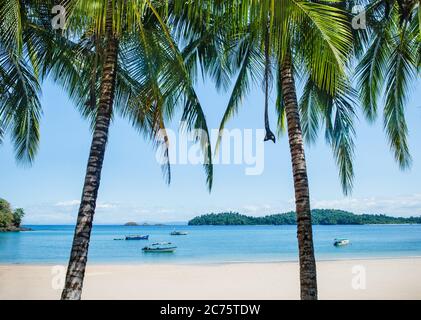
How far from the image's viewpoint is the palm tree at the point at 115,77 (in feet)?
15.6

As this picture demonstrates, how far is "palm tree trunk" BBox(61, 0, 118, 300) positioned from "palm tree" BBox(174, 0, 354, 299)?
1.08 m

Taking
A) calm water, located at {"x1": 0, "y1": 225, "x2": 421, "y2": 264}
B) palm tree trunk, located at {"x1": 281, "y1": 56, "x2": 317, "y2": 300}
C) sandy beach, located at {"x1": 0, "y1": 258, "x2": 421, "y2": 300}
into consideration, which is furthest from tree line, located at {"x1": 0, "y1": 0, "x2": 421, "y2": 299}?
calm water, located at {"x1": 0, "y1": 225, "x2": 421, "y2": 264}

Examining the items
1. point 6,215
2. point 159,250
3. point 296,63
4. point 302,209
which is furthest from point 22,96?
point 159,250

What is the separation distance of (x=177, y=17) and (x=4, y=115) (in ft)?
10.9

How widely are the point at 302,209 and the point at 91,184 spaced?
2.24m

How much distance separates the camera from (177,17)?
688 cm

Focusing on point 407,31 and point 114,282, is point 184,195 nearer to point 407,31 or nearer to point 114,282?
point 114,282

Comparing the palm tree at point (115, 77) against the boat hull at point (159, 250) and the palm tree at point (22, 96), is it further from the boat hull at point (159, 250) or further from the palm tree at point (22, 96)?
the boat hull at point (159, 250)

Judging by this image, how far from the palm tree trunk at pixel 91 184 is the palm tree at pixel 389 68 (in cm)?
399

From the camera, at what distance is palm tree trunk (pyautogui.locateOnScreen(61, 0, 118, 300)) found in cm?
476

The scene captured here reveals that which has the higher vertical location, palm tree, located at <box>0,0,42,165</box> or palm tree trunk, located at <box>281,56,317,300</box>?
palm tree, located at <box>0,0,42,165</box>

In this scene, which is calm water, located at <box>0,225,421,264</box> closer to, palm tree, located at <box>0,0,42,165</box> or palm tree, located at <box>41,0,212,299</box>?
palm tree, located at <box>0,0,42,165</box>

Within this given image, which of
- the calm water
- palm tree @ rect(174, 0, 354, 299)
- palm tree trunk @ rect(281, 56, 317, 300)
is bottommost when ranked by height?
the calm water
